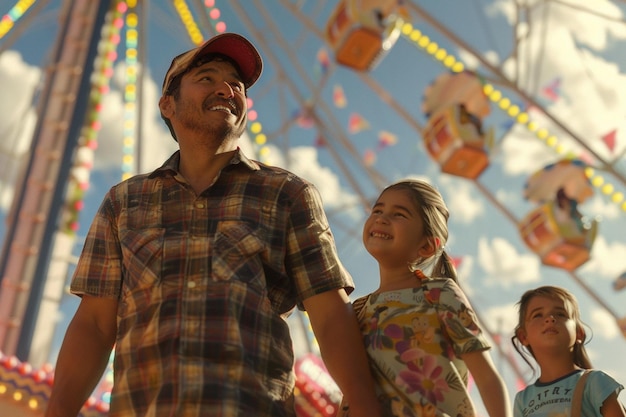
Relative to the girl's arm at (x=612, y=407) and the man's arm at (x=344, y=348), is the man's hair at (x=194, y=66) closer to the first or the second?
the man's arm at (x=344, y=348)

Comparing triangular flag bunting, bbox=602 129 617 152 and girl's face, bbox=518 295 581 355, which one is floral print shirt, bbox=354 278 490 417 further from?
triangular flag bunting, bbox=602 129 617 152

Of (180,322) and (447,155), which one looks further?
(447,155)

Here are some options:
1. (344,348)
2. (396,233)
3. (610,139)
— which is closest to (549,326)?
(396,233)

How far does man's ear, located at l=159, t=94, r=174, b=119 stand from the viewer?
248cm

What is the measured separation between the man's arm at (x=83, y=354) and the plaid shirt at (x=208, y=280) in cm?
6

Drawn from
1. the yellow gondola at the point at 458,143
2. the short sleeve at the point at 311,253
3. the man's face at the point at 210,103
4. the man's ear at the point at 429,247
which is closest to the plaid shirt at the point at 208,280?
the short sleeve at the point at 311,253

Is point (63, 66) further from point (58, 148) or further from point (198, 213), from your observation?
point (198, 213)

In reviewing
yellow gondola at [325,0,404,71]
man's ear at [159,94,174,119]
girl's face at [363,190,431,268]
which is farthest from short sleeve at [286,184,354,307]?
yellow gondola at [325,0,404,71]

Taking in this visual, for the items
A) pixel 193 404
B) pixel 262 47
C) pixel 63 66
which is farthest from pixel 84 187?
pixel 193 404

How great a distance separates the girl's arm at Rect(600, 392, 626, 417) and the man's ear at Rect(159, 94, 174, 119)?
72.7 inches

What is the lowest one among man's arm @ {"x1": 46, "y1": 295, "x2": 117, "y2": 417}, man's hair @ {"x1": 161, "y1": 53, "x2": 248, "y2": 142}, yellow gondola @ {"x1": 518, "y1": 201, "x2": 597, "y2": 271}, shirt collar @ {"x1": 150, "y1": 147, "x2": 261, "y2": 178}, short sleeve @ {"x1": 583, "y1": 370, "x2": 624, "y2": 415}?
man's arm @ {"x1": 46, "y1": 295, "x2": 117, "y2": 417}

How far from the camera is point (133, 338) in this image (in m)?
2.08

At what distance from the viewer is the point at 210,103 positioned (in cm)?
236

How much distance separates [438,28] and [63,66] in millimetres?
4166
